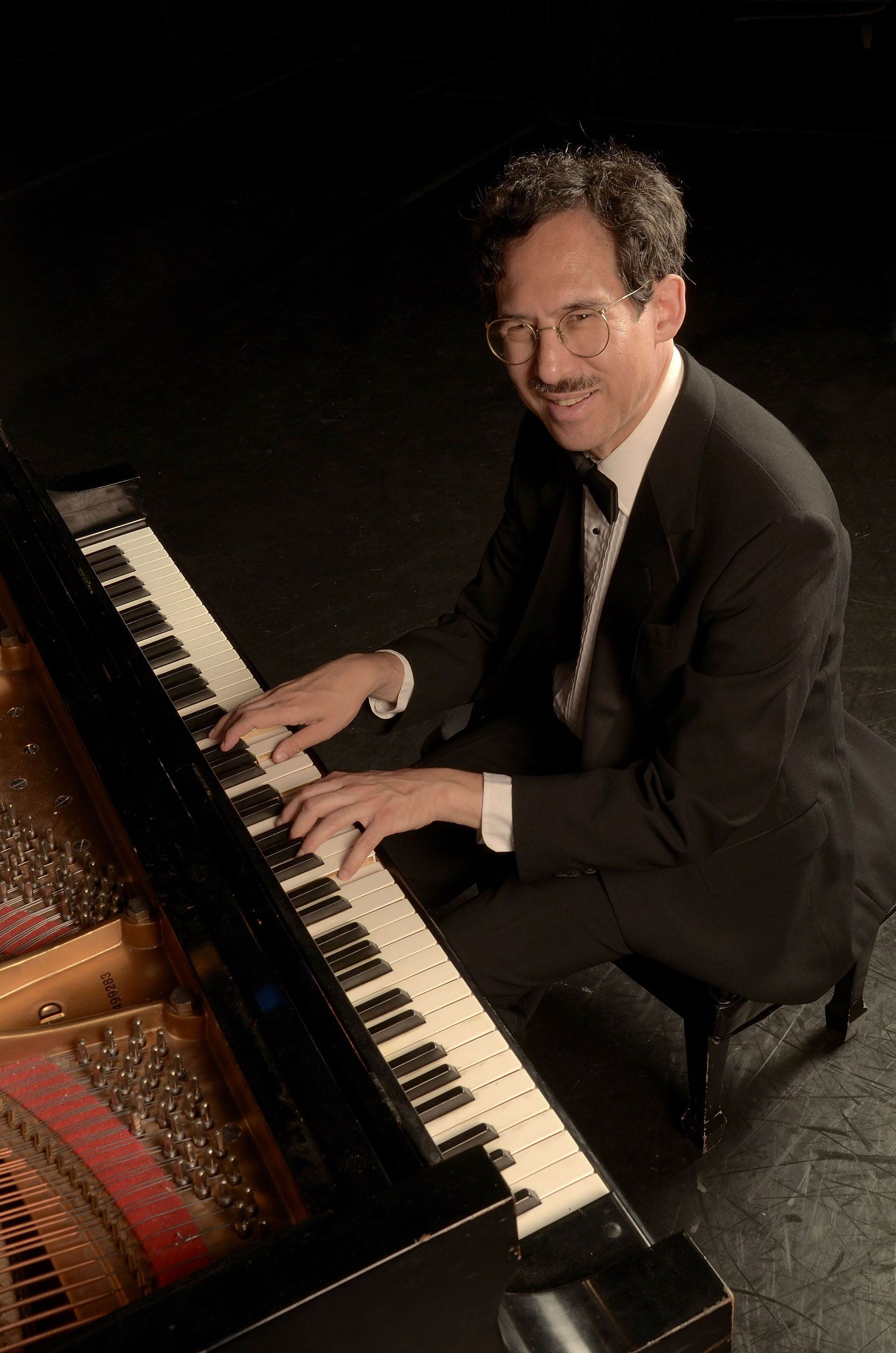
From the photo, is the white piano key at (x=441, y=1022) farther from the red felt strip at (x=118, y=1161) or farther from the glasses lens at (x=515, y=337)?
the glasses lens at (x=515, y=337)

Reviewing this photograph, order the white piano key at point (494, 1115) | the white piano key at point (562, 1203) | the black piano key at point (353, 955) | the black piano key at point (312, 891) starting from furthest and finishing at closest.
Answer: the black piano key at point (312, 891) → the black piano key at point (353, 955) → the white piano key at point (494, 1115) → the white piano key at point (562, 1203)

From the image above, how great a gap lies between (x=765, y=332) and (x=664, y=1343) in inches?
220

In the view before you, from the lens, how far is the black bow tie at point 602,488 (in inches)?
92.4

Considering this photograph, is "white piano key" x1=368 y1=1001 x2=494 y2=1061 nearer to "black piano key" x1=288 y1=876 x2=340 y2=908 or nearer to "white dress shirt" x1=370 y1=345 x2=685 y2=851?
"black piano key" x1=288 y1=876 x2=340 y2=908

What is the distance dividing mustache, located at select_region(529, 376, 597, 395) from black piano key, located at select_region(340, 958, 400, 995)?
1.01 meters

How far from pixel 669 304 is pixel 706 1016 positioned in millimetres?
1372

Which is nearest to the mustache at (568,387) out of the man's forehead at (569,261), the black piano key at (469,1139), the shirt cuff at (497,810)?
the man's forehead at (569,261)

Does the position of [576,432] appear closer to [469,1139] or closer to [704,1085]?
[469,1139]

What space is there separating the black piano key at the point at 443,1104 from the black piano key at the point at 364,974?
9.2 inches

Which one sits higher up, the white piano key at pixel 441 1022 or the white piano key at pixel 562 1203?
the white piano key at pixel 441 1022

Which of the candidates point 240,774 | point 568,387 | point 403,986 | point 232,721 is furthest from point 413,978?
point 568,387

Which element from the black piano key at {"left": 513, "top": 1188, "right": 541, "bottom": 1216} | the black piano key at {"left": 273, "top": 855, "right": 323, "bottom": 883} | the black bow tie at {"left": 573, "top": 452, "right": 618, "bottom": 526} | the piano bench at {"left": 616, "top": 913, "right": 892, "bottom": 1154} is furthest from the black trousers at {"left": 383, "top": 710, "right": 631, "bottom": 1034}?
the black piano key at {"left": 513, "top": 1188, "right": 541, "bottom": 1216}

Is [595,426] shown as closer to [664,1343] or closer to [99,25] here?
[664,1343]

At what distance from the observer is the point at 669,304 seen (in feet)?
7.20
